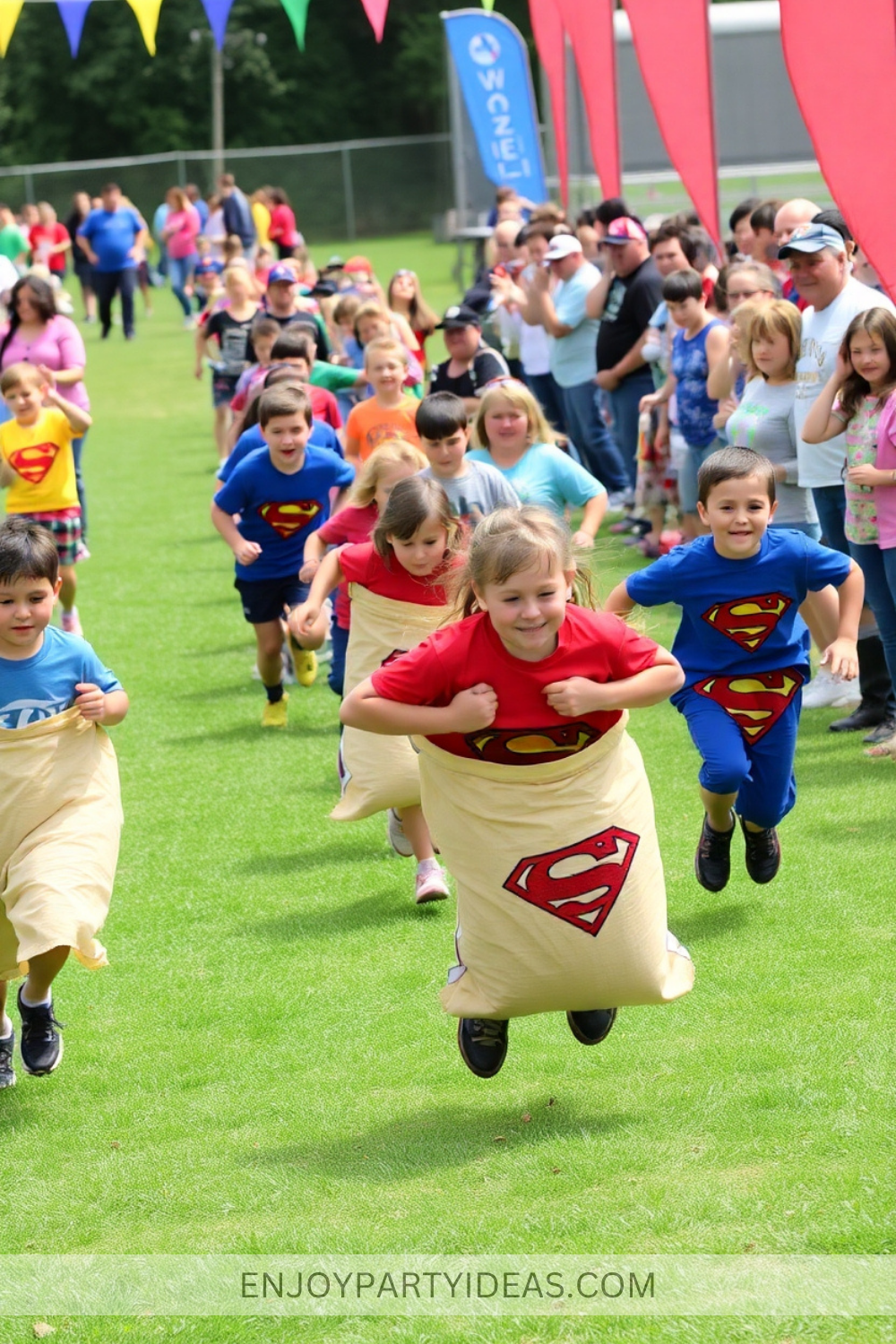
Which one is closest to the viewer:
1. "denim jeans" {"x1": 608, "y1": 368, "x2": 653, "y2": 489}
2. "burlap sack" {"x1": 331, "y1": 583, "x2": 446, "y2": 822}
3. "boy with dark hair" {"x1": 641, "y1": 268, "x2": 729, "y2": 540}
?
"burlap sack" {"x1": 331, "y1": 583, "x2": 446, "y2": 822}

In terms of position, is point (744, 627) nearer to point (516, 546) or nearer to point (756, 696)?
point (756, 696)

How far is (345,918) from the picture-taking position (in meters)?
6.64

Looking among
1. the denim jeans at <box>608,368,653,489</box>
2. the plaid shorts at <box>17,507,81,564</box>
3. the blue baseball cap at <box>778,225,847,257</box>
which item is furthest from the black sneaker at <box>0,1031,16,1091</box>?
the denim jeans at <box>608,368,653,489</box>

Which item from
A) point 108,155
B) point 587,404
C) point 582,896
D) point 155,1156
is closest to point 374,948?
point 155,1156

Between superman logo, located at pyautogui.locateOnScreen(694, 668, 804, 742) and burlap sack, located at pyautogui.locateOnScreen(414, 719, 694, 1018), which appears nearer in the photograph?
burlap sack, located at pyautogui.locateOnScreen(414, 719, 694, 1018)

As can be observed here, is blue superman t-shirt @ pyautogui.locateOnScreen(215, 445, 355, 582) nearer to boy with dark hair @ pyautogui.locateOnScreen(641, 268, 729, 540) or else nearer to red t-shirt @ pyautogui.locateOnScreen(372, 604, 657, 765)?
boy with dark hair @ pyautogui.locateOnScreen(641, 268, 729, 540)

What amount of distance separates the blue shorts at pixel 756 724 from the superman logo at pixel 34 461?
18.0ft

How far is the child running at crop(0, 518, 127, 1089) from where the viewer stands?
4.90m

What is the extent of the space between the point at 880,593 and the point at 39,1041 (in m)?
4.17

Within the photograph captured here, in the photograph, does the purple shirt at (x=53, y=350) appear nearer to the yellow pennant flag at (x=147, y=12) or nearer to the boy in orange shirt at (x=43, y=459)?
the boy in orange shirt at (x=43, y=459)

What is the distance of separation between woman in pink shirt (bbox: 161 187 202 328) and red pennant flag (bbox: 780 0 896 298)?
26434mm

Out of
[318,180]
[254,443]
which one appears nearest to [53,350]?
[254,443]

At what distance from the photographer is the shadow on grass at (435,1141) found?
4.60 m

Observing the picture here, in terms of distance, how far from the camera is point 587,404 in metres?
13.1
